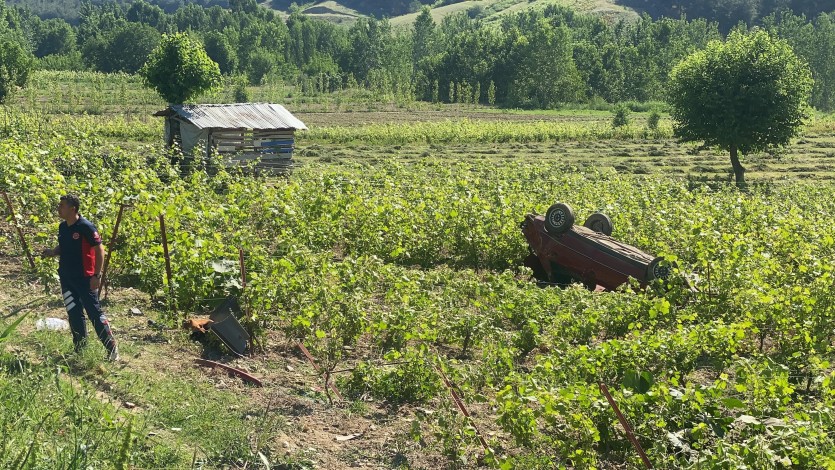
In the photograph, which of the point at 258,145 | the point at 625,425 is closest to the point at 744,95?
the point at 258,145

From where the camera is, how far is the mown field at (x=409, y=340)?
19.9 feet

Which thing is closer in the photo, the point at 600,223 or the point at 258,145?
the point at 600,223

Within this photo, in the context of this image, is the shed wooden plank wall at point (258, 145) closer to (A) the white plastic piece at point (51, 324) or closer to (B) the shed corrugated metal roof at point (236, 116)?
(B) the shed corrugated metal roof at point (236, 116)

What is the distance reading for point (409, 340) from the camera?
29.9 ft

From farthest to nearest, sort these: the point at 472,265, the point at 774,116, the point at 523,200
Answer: the point at 774,116, the point at 523,200, the point at 472,265

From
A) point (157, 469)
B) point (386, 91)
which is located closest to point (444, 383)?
point (157, 469)

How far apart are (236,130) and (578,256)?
1035cm

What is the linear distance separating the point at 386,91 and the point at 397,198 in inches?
1718

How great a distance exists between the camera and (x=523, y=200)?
14.7 metres

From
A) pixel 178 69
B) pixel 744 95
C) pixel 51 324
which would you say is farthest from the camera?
pixel 744 95

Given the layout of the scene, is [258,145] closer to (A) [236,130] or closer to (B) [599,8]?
(A) [236,130]

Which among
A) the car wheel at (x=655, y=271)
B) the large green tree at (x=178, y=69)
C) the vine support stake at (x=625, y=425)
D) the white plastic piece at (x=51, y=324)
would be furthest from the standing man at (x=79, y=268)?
the large green tree at (x=178, y=69)

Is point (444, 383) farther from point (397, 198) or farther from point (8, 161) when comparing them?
point (8, 161)

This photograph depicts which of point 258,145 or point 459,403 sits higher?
point 258,145
